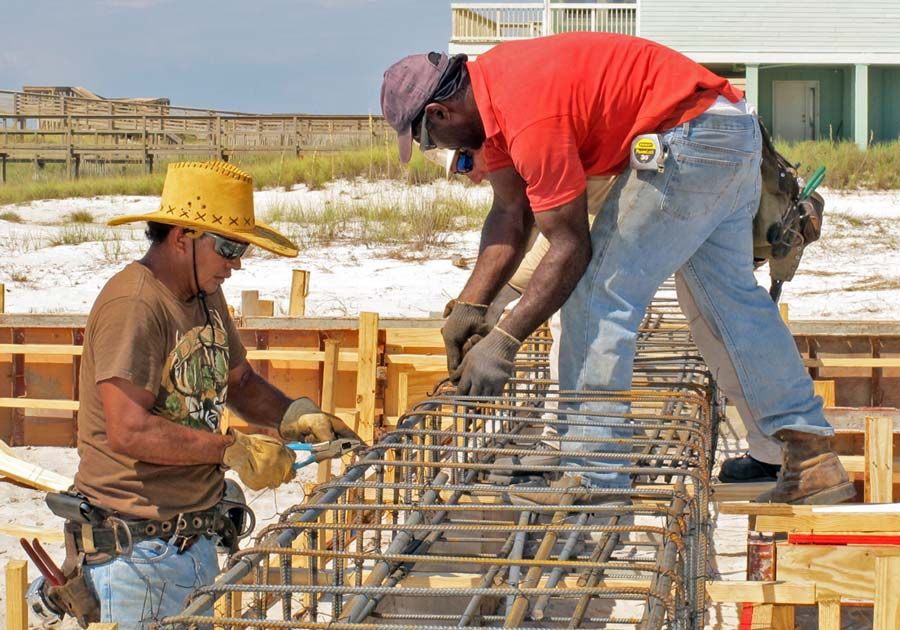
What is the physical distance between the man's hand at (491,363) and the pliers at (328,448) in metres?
0.41

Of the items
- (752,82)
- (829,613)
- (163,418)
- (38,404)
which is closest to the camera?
(829,613)

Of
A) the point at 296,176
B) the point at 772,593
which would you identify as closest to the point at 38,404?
the point at 772,593

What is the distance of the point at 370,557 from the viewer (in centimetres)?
285

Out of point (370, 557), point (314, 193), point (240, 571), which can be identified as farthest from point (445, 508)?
point (314, 193)

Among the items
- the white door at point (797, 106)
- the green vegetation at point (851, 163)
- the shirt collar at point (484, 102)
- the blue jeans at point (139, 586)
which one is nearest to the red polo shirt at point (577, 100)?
the shirt collar at point (484, 102)

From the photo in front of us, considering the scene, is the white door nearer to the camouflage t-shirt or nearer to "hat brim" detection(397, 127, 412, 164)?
"hat brim" detection(397, 127, 412, 164)

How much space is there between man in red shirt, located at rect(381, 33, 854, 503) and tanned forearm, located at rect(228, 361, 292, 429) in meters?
0.61

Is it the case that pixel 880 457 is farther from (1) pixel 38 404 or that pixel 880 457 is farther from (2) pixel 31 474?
(1) pixel 38 404

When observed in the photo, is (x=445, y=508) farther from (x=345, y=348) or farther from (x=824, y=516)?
(x=345, y=348)

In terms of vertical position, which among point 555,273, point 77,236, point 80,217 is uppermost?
point 80,217

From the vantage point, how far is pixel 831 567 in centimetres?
362

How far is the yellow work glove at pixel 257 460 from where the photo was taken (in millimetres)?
3646

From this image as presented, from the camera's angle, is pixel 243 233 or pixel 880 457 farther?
pixel 880 457

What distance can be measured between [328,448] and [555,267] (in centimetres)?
88
